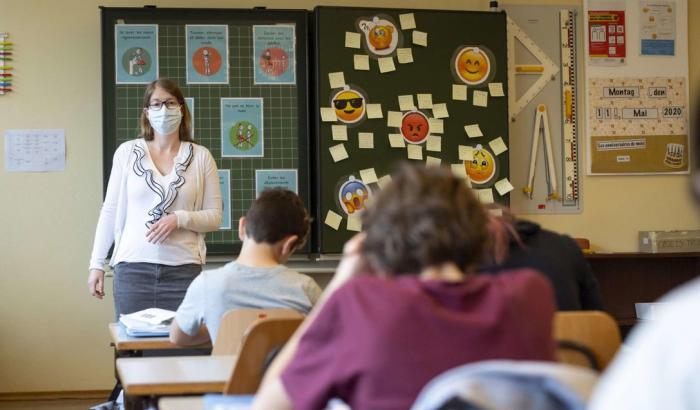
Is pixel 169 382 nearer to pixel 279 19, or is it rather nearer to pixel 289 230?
pixel 289 230

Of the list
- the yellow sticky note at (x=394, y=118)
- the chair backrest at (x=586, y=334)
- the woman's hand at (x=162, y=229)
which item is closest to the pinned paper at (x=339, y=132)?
the yellow sticky note at (x=394, y=118)

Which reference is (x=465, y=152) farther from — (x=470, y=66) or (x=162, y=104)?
(x=162, y=104)

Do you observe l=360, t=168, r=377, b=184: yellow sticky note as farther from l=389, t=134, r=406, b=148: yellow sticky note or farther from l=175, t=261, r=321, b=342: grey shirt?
l=175, t=261, r=321, b=342: grey shirt

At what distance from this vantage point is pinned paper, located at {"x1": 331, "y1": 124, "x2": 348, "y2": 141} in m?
5.44

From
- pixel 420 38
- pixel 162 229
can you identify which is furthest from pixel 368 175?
pixel 162 229

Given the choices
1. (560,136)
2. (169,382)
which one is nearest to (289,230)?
(169,382)

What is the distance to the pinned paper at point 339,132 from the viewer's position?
5441 mm

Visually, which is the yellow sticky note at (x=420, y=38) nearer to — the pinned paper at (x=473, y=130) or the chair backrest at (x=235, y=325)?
the pinned paper at (x=473, y=130)

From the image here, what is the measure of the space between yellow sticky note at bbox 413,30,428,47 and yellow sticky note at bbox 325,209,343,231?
3.52 ft

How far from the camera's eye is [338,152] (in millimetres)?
5449

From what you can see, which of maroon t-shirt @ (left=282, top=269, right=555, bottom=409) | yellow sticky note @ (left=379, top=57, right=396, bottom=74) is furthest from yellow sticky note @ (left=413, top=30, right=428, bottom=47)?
maroon t-shirt @ (left=282, top=269, right=555, bottom=409)

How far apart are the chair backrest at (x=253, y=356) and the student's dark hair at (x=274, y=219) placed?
0.76 metres

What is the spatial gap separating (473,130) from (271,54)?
1210 millimetres

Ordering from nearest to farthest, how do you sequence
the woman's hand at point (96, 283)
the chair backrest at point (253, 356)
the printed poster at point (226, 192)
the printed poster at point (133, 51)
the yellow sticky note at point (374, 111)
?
the chair backrest at point (253, 356) < the woman's hand at point (96, 283) < the printed poster at point (133, 51) < the printed poster at point (226, 192) < the yellow sticky note at point (374, 111)
